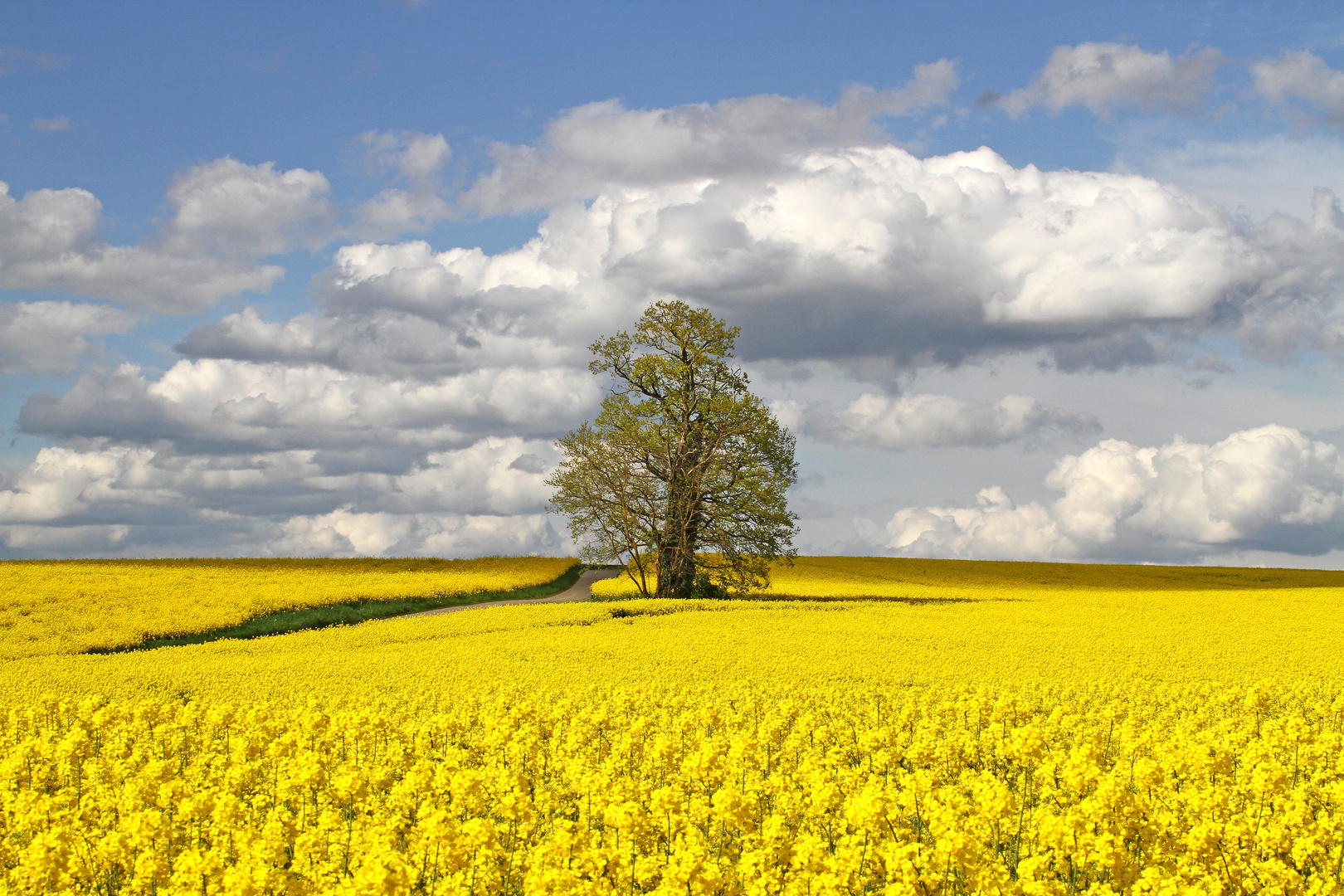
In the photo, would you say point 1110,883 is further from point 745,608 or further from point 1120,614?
point 1120,614

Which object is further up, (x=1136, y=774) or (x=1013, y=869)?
(x=1136, y=774)

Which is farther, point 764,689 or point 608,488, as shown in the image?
point 608,488

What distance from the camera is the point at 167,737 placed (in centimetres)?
1146

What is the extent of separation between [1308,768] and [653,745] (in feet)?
28.1

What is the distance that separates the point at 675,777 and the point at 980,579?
54645 millimetres

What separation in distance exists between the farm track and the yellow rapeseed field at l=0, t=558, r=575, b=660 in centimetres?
227

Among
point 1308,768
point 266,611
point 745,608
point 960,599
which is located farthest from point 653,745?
point 960,599

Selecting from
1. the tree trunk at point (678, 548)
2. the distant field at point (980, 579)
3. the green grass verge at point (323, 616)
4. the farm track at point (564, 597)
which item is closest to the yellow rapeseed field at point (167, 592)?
the green grass verge at point (323, 616)

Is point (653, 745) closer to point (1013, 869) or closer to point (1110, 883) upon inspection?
point (1013, 869)

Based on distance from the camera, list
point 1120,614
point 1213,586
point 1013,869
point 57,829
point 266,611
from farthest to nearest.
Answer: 1. point 1213,586
2. point 266,611
3. point 1120,614
4. point 1013,869
5. point 57,829

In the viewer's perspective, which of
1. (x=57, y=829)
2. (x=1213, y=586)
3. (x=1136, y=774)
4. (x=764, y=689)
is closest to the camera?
(x=57, y=829)

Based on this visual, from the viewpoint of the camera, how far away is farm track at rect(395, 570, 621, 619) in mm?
39031

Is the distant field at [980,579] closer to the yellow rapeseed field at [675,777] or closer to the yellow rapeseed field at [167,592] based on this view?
the yellow rapeseed field at [167,592]

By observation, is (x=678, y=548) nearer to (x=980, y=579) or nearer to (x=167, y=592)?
(x=167, y=592)
